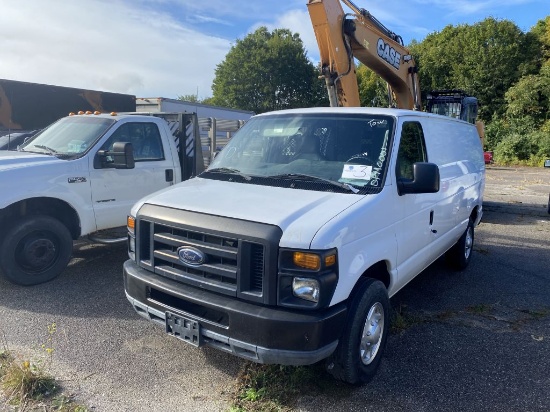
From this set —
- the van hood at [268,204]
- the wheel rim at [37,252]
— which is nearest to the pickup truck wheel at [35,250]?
the wheel rim at [37,252]

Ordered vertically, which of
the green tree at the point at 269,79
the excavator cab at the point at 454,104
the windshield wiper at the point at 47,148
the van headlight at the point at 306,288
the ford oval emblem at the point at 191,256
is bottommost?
the van headlight at the point at 306,288

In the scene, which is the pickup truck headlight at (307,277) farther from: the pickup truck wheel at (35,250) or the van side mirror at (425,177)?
the pickup truck wheel at (35,250)

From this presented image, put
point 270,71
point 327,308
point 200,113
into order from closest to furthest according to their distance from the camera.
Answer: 1. point 327,308
2. point 200,113
3. point 270,71

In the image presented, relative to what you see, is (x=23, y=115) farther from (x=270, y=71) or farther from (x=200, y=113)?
(x=270, y=71)

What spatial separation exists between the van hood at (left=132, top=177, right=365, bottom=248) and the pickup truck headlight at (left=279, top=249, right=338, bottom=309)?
9 centimetres

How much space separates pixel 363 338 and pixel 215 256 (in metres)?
1.25

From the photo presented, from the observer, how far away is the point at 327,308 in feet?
9.14

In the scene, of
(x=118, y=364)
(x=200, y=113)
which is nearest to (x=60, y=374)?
(x=118, y=364)

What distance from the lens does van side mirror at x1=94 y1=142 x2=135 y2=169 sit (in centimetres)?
543

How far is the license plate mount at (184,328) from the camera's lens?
9.78 feet

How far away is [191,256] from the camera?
10.0ft

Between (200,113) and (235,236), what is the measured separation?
1134cm

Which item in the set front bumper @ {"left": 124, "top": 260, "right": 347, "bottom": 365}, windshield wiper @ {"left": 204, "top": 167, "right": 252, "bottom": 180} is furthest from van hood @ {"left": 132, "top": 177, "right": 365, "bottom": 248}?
front bumper @ {"left": 124, "top": 260, "right": 347, "bottom": 365}

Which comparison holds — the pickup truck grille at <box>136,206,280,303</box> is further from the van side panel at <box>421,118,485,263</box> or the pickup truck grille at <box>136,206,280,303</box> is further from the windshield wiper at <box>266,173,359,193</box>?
the van side panel at <box>421,118,485,263</box>
